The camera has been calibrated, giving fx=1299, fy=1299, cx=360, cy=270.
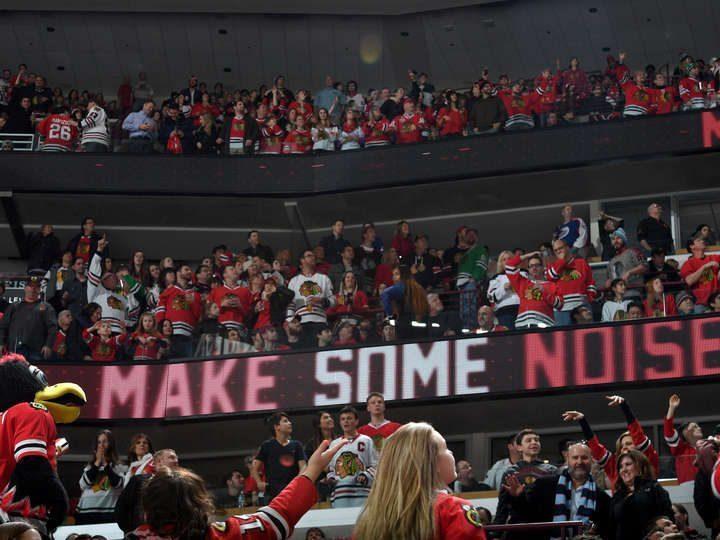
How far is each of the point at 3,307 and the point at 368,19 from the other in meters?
10.5

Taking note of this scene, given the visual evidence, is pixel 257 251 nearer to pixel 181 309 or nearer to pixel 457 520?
pixel 181 309

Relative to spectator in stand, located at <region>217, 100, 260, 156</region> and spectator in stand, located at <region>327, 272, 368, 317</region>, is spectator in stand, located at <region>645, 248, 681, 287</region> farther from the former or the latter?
spectator in stand, located at <region>217, 100, 260, 156</region>

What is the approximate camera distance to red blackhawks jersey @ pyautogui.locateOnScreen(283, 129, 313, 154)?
2061cm

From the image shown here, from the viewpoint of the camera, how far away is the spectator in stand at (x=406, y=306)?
15492 mm

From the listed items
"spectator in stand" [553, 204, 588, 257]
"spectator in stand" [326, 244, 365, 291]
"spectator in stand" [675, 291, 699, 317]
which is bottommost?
"spectator in stand" [675, 291, 699, 317]

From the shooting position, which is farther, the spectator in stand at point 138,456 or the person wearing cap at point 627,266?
the person wearing cap at point 627,266

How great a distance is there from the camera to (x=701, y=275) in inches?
578

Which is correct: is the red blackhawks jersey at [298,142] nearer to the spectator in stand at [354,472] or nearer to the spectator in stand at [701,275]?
the spectator in stand at [701,275]

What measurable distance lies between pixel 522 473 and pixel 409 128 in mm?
12193

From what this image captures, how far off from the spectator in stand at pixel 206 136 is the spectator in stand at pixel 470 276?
514 cm

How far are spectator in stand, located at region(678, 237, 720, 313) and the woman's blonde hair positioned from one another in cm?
1077

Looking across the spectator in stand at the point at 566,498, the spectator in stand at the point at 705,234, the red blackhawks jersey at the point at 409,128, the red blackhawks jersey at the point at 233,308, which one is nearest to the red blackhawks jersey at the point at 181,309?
the red blackhawks jersey at the point at 233,308

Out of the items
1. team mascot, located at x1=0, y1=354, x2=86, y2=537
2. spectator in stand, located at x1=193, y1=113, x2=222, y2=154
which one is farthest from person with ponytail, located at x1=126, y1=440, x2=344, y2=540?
spectator in stand, located at x1=193, y1=113, x2=222, y2=154

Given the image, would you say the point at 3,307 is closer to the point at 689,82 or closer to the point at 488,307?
the point at 488,307
